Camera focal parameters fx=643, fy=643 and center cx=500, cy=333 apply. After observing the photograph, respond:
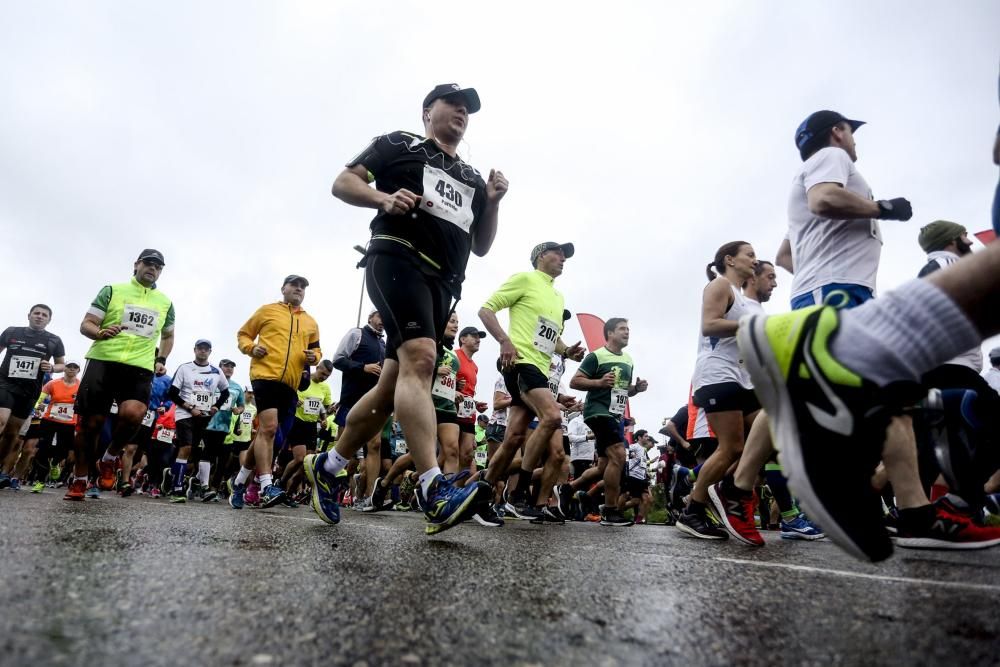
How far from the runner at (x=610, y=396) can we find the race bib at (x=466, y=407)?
1.68 metres

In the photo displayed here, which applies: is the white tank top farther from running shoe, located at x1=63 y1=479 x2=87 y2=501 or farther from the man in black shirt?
the man in black shirt

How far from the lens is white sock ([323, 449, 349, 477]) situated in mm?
3262

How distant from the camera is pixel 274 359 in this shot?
5949mm

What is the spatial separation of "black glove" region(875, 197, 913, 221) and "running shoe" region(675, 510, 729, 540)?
2085 mm

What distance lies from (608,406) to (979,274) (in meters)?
5.61

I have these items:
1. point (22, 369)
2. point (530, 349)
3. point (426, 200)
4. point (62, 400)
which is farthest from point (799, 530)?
point (62, 400)

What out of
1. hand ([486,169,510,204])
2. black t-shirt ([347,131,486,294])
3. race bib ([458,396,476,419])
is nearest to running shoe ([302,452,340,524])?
black t-shirt ([347,131,486,294])

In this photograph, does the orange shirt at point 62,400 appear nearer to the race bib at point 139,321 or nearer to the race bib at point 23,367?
the race bib at point 23,367

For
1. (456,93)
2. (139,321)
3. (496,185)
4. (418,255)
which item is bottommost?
(418,255)

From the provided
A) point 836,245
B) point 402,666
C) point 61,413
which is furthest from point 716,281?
point 61,413

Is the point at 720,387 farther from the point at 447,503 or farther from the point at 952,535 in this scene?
the point at 447,503

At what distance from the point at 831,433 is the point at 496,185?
2420 millimetres

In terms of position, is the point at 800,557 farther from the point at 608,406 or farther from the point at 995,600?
the point at 608,406

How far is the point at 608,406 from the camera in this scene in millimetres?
6727
